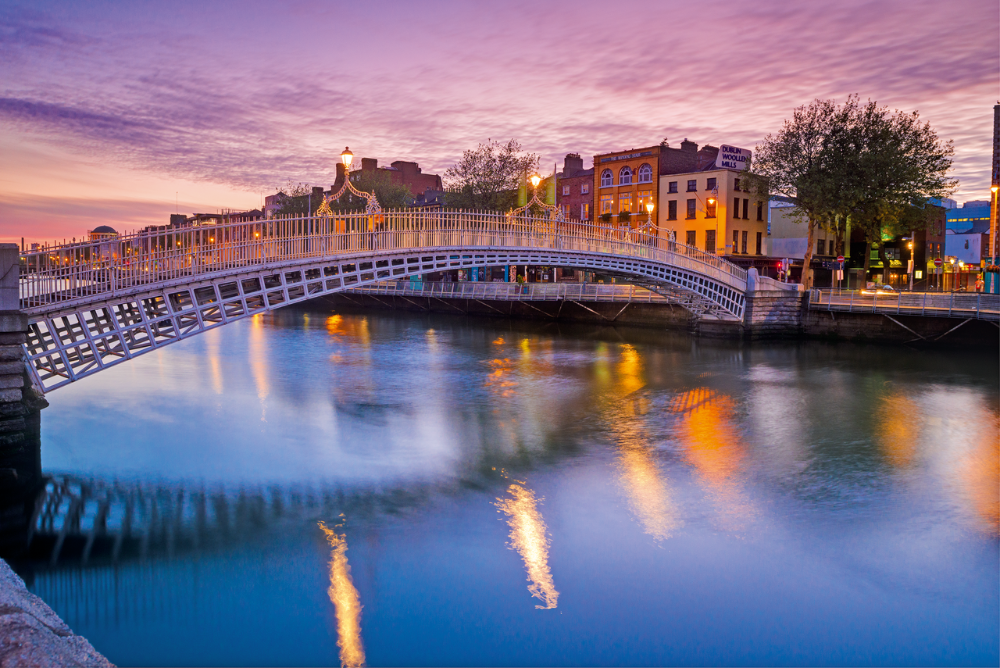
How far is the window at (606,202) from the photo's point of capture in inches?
2186

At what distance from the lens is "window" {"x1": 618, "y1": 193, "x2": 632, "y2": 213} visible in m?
54.2

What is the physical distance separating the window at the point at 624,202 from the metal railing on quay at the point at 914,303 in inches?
848

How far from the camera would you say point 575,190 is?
58.9m

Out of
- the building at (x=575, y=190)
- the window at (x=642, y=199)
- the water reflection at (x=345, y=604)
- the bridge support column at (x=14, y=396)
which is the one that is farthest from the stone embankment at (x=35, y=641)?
the building at (x=575, y=190)

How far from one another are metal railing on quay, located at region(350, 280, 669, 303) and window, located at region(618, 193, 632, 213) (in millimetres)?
10156

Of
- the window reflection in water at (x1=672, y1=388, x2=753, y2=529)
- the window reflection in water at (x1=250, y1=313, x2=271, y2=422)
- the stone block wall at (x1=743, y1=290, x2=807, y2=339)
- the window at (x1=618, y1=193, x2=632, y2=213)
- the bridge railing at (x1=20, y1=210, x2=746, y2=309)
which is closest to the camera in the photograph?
the window reflection in water at (x1=672, y1=388, x2=753, y2=529)

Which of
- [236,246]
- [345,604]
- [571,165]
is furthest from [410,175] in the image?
[345,604]

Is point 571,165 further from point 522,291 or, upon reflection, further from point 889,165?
point 889,165

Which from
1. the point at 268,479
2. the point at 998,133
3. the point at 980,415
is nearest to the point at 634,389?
the point at 980,415

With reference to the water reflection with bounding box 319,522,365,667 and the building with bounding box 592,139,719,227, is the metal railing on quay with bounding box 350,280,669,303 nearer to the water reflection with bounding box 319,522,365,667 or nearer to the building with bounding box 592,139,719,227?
the building with bounding box 592,139,719,227

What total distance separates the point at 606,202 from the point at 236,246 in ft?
142

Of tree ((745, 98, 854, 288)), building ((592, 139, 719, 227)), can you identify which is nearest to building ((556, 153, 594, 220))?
building ((592, 139, 719, 227))

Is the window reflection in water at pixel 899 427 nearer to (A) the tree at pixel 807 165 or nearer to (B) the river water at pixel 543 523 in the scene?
(B) the river water at pixel 543 523

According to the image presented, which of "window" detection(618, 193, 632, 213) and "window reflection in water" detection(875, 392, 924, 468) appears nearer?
"window reflection in water" detection(875, 392, 924, 468)
